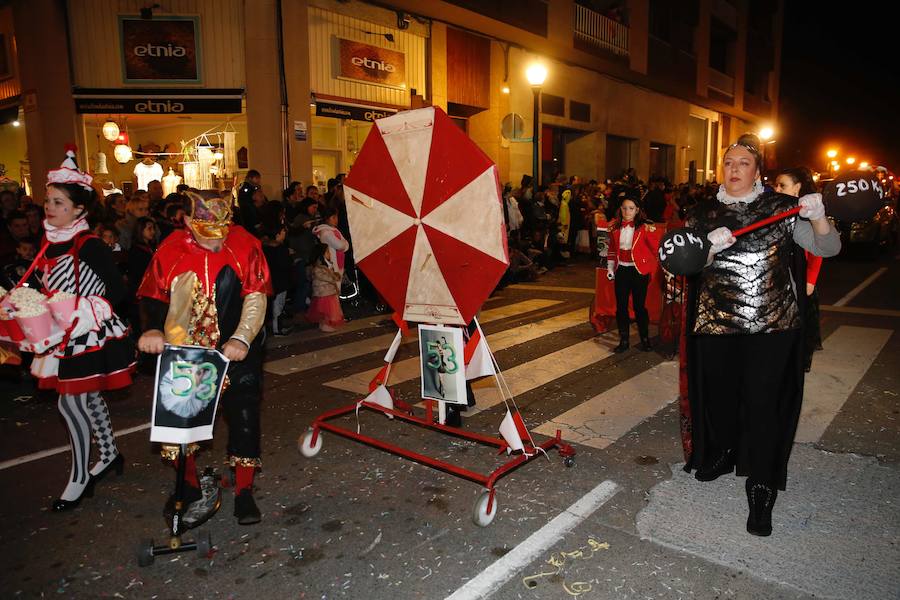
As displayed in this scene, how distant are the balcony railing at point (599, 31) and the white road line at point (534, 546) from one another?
21.4 m

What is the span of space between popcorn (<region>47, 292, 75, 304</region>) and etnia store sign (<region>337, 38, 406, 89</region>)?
501 inches

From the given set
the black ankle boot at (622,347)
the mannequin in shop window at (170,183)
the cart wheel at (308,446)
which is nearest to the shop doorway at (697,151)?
the mannequin in shop window at (170,183)

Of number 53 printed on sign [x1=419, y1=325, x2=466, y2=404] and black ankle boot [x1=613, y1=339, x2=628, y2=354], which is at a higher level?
number 53 printed on sign [x1=419, y1=325, x2=466, y2=404]

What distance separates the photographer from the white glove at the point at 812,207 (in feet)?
11.1

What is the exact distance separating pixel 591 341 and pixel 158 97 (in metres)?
10.3

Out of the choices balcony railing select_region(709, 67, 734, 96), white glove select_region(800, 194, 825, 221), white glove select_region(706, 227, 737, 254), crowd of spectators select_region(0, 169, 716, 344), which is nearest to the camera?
white glove select_region(800, 194, 825, 221)

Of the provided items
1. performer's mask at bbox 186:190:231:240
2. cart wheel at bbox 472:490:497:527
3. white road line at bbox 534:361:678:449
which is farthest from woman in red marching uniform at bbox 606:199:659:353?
performer's mask at bbox 186:190:231:240

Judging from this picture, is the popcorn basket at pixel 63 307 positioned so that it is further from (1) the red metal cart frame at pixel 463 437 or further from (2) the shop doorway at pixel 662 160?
(2) the shop doorway at pixel 662 160

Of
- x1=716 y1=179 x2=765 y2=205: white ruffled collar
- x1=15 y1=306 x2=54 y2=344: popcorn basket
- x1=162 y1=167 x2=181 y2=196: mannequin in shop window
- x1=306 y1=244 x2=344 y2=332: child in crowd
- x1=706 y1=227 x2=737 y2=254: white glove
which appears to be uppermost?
x1=162 y1=167 x2=181 y2=196: mannequin in shop window

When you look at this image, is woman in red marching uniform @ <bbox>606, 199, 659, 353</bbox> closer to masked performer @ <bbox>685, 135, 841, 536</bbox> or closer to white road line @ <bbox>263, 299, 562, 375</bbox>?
white road line @ <bbox>263, 299, 562, 375</bbox>

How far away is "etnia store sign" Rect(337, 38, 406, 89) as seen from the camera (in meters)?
15.6

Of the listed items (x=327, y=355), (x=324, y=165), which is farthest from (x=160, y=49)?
(x=327, y=355)

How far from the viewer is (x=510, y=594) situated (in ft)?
10.5

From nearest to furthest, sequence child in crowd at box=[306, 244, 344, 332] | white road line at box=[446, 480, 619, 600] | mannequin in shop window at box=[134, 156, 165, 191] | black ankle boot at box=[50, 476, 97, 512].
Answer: white road line at box=[446, 480, 619, 600] < black ankle boot at box=[50, 476, 97, 512] < child in crowd at box=[306, 244, 344, 332] < mannequin in shop window at box=[134, 156, 165, 191]
